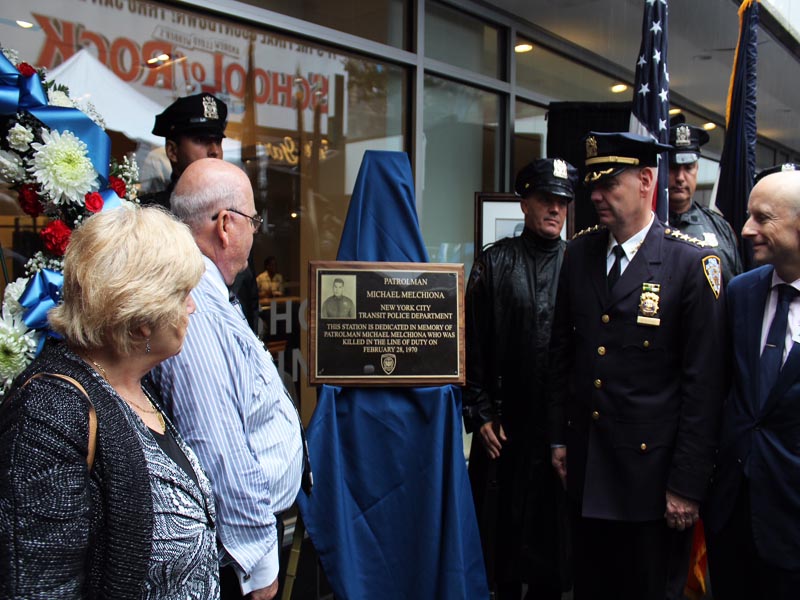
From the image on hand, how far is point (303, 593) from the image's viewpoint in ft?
10.9

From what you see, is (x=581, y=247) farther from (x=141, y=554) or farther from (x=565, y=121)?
(x=565, y=121)

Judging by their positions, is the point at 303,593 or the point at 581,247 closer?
the point at 581,247

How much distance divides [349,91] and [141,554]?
3656 millimetres

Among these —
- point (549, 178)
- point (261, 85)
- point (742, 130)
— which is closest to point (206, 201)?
point (549, 178)

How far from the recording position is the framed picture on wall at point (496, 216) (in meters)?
4.44

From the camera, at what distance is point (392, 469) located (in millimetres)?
2643

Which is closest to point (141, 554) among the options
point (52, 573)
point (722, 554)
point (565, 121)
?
point (52, 573)

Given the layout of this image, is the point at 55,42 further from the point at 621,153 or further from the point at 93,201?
the point at 621,153

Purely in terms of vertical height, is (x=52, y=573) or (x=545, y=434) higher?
(x=52, y=573)

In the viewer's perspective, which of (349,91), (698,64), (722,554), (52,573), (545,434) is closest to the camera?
(52,573)

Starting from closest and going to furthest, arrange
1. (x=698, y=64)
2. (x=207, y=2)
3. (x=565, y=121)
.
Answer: (x=207, y=2), (x=565, y=121), (x=698, y=64)

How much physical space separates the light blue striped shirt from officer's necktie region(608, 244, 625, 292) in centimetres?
133

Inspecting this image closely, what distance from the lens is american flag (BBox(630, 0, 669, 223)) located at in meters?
3.51

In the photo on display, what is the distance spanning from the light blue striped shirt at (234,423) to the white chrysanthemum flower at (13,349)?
1.13 feet
